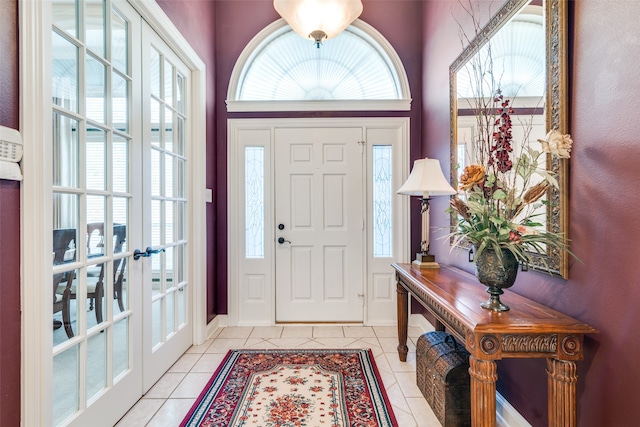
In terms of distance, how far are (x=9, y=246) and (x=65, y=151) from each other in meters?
0.48

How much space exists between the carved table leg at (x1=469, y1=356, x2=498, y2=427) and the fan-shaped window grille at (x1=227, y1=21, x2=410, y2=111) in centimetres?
269

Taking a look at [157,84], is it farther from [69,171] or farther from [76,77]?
[69,171]

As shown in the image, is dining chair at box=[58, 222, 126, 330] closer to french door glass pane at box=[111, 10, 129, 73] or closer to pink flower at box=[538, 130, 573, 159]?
french door glass pane at box=[111, 10, 129, 73]

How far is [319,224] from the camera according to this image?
3184mm

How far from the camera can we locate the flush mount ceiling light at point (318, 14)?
2.13 m

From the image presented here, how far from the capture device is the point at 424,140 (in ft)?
10.1

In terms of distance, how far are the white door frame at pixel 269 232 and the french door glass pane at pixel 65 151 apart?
1.74 m

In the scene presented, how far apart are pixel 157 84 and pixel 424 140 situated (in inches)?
93.8

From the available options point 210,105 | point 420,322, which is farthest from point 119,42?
point 420,322

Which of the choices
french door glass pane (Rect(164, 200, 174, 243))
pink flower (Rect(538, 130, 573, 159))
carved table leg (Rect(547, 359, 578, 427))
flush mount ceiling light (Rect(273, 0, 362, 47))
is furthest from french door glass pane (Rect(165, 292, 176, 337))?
pink flower (Rect(538, 130, 573, 159))

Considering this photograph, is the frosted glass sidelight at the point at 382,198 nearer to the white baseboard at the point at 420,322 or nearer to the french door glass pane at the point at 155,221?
the white baseboard at the point at 420,322

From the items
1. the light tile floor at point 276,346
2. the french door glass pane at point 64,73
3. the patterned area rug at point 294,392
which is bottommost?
the light tile floor at point 276,346

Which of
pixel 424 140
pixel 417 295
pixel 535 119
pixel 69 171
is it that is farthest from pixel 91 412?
pixel 424 140

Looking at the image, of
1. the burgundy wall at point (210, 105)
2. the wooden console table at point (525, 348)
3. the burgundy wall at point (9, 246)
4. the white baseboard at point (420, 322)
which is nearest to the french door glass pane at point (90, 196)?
the burgundy wall at point (9, 246)
